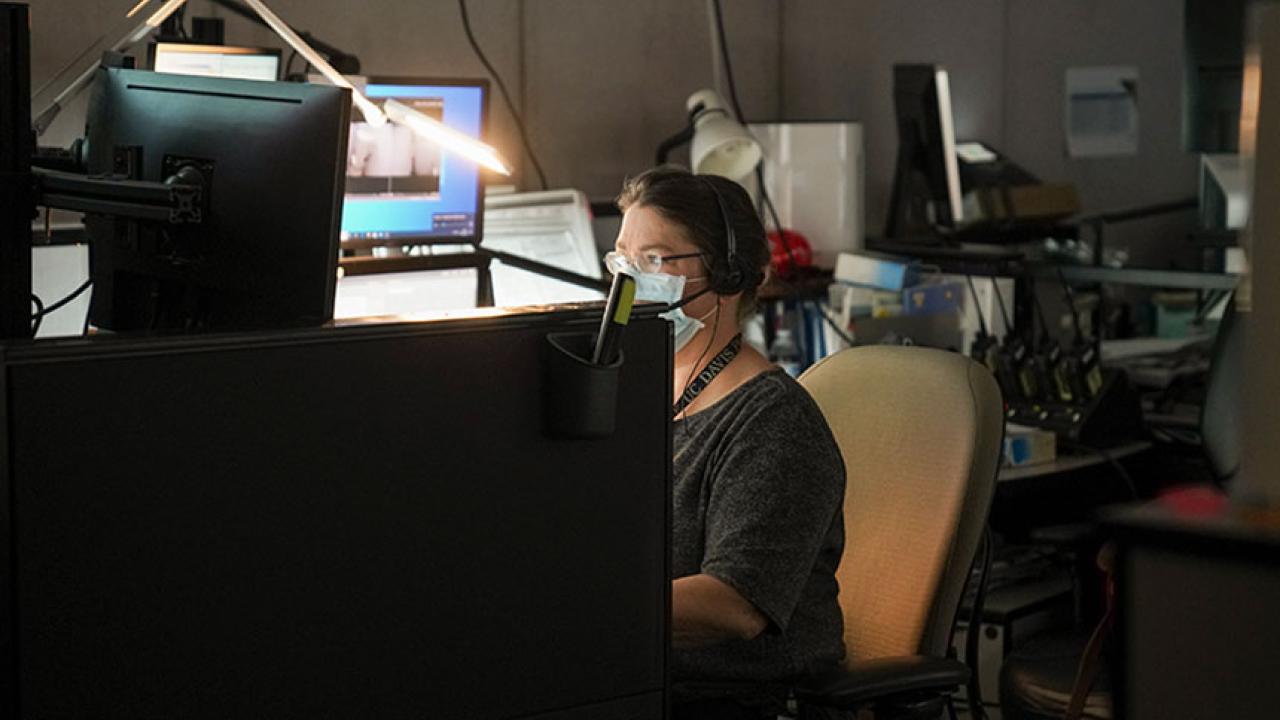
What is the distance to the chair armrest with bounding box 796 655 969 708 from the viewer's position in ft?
5.90

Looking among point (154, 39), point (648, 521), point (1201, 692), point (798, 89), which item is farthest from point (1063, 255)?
point (1201, 692)

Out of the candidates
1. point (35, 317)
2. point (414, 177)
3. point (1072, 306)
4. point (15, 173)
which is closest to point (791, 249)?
point (1072, 306)

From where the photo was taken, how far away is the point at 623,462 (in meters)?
1.17

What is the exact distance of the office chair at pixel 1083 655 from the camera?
2369 mm

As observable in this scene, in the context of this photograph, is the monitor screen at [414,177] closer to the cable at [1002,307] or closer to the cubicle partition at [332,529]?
the cable at [1002,307]

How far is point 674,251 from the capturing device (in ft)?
6.66

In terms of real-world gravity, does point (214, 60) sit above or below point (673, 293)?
above

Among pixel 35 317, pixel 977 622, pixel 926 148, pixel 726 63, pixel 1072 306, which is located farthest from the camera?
pixel 726 63

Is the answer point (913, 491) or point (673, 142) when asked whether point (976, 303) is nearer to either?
point (673, 142)

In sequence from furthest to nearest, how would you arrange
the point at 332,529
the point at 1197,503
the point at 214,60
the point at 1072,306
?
the point at 1072,306
the point at 214,60
the point at 332,529
the point at 1197,503

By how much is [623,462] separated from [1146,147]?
4655 mm

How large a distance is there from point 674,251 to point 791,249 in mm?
1835

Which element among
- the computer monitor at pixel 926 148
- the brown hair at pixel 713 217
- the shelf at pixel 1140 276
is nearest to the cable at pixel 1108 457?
the shelf at pixel 1140 276

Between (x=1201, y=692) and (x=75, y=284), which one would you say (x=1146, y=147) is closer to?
(x=75, y=284)
